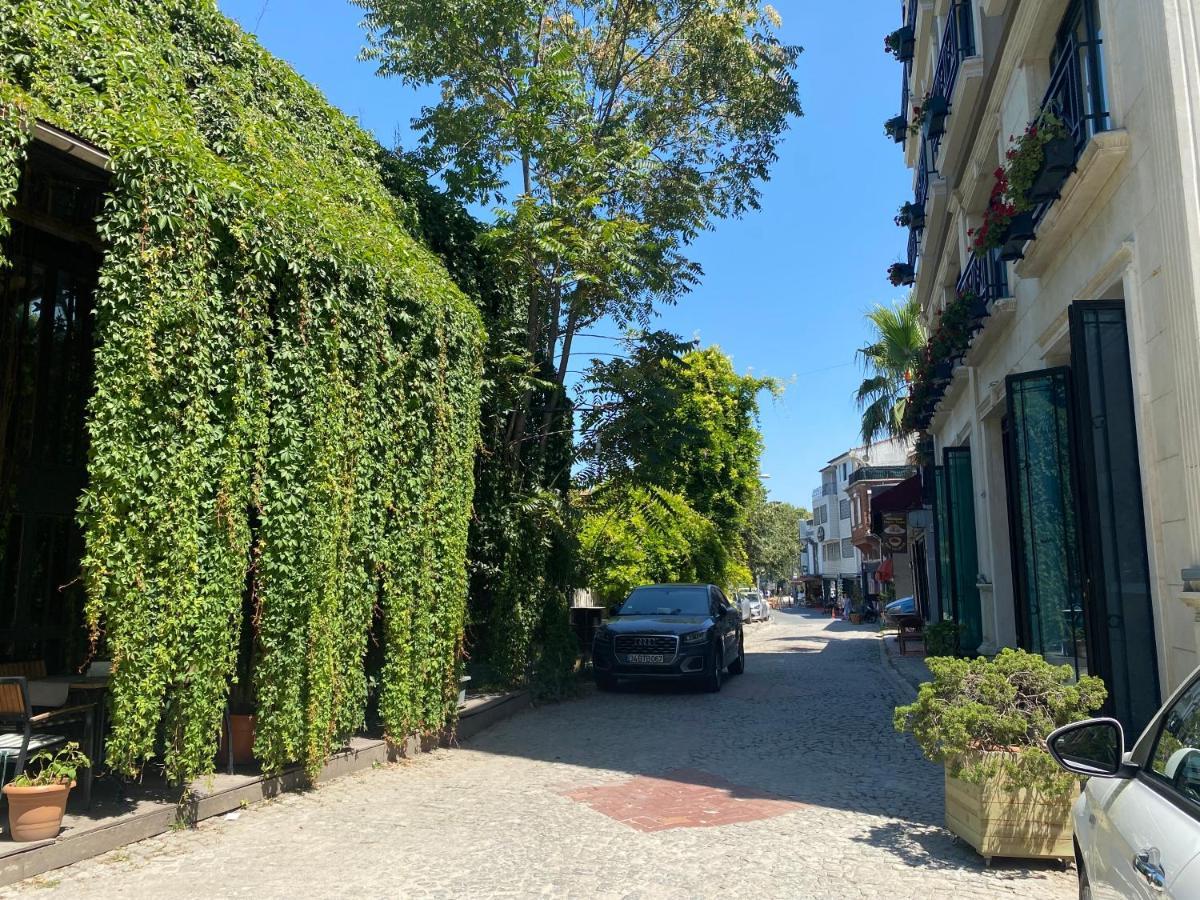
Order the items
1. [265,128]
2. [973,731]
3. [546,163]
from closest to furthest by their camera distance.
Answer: [973,731] < [265,128] < [546,163]

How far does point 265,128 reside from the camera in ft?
27.5

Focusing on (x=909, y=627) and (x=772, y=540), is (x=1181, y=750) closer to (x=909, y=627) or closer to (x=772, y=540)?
(x=909, y=627)

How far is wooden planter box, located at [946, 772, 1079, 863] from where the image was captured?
5.32 m

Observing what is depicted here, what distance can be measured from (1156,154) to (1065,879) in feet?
15.4

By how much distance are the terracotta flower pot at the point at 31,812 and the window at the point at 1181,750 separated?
584 centimetres

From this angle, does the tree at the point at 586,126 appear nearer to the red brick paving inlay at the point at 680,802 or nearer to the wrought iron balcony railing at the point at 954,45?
the wrought iron balcony railing at the point at 954,45

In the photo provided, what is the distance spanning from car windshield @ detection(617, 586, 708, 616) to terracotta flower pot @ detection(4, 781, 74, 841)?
10428 millimetres

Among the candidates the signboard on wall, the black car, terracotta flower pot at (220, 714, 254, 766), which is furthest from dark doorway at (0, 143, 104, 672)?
the signboard on wall

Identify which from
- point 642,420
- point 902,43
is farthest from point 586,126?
point 902,43

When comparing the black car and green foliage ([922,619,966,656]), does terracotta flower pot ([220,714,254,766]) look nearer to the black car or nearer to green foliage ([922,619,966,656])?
the black car

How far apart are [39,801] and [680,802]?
4416 mm

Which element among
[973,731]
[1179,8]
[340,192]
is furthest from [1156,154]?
[340,192]

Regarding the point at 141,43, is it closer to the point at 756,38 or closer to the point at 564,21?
the point at 564,21

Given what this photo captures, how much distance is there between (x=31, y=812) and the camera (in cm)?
537
